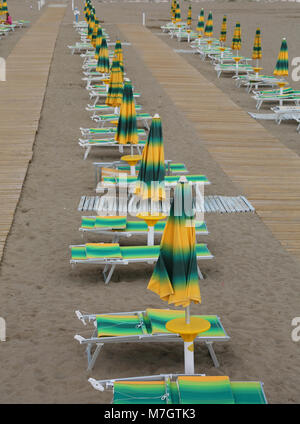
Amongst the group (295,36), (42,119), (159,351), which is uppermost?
(295,36)

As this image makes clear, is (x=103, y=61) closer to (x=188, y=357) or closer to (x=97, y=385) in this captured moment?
(x=188, y=357)

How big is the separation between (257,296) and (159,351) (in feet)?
5.67

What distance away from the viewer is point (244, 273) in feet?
28.7

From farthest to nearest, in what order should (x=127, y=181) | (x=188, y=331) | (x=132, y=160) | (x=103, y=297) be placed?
(x=132, y=160) → (x=127, y=181) → (x=103, y=297) → (x=188, y=331)

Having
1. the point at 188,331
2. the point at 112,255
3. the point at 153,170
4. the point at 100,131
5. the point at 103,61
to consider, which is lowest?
the point at 112,255

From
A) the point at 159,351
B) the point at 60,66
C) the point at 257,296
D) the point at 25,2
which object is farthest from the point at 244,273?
the point at 25,2

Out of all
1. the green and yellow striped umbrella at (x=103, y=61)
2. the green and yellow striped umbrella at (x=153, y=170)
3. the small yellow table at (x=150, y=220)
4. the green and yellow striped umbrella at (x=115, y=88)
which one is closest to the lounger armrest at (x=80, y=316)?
the small yellow table at (x=150, y=220)

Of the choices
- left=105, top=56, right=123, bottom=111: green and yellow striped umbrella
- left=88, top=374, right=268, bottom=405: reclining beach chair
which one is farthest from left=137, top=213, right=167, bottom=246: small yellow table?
left=105, top=56, right=123, bottom=111: green and yellow striped umbrella

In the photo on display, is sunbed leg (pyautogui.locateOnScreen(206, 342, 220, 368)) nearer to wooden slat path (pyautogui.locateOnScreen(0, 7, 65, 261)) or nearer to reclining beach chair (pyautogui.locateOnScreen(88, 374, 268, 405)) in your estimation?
reclining beach chair (pyautogui.locateOnScreen(88, 374, 268, 405))

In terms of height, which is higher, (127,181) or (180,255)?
(180,255)

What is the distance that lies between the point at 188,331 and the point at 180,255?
73 centimetres

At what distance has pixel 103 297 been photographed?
26.4ft

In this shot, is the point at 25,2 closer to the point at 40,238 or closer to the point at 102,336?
the point at 40,238

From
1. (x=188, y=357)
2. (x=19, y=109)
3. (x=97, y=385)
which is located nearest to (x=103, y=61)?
(x=19, y=109)
